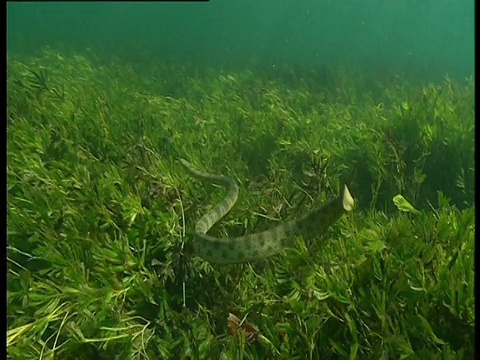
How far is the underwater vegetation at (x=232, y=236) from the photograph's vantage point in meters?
2.27

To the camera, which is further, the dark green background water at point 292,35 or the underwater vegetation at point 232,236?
the dark green background water at point 292,35

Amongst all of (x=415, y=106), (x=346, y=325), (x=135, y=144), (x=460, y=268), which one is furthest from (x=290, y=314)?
(x=415, y=106)

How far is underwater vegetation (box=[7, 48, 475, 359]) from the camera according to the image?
7.43ft

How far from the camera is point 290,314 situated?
2516 mm

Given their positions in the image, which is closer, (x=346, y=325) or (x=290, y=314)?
(x=346, y=325)

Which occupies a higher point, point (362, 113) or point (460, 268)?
point (460, 268)

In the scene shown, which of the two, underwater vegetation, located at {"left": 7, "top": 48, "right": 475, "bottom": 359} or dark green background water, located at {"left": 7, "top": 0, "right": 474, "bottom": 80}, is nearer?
underwater vegetation, located at {"left": 7, "top": 48, "right": 475, "bottom": 359}

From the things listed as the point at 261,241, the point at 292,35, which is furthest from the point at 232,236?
the point at 292,35

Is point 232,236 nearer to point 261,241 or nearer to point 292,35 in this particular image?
point 261,241

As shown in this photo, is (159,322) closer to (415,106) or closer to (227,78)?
(415,106)

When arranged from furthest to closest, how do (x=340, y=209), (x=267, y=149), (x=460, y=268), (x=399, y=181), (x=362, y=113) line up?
1. (x=362, y=113)
2. (x=267, y=149)
3. (x=399, y=181)
4. (x=340, y=209)
5. (x=460, y=268)

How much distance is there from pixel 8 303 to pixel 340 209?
1926 millimetres

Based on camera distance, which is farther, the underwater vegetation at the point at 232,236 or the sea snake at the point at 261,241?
the sea snake at the point at 261,241

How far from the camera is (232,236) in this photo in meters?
3.40
